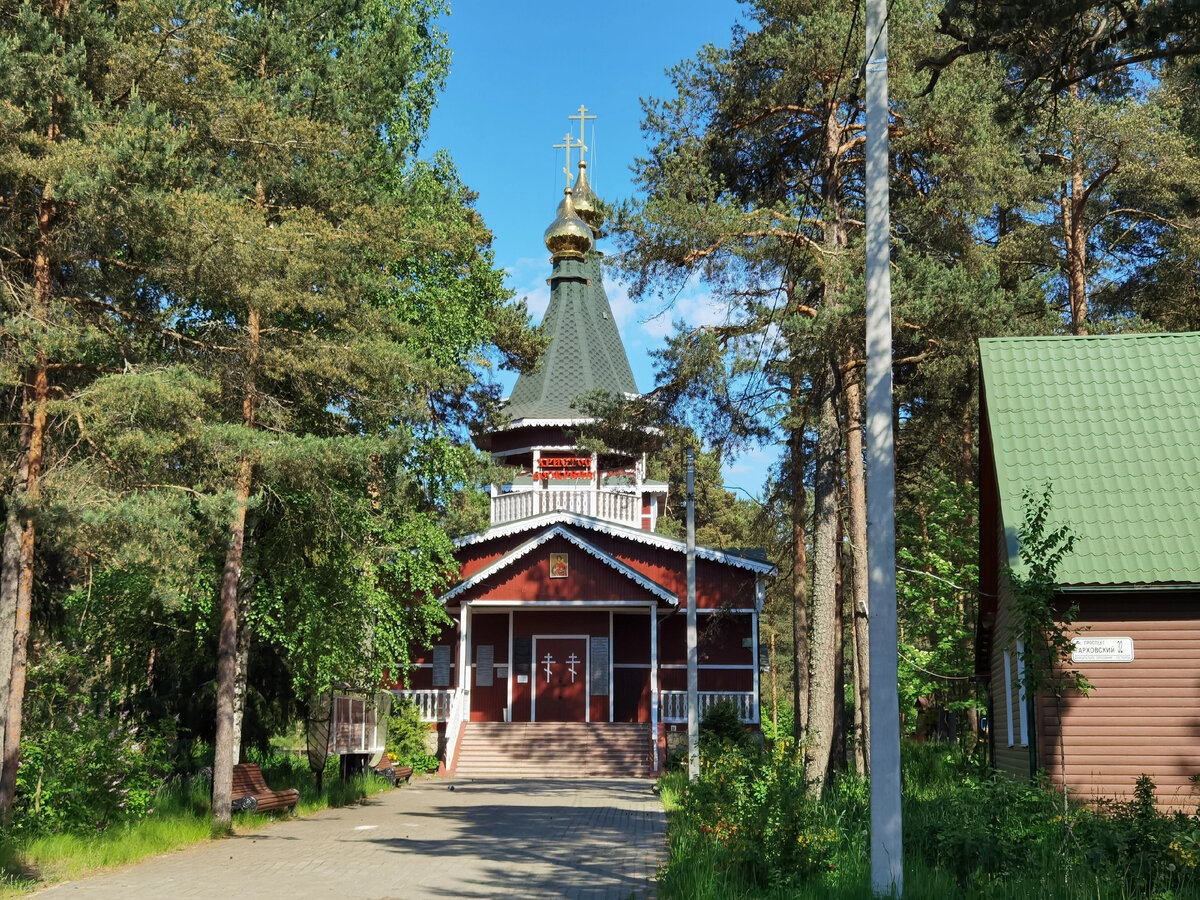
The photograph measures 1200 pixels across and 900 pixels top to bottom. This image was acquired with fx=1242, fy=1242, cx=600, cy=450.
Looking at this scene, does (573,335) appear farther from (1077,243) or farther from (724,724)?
(1077,243)

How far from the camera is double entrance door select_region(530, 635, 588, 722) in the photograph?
32.5 m

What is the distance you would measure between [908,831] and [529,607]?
21447 millimetres

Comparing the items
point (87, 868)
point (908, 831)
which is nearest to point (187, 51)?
point (87, 868)

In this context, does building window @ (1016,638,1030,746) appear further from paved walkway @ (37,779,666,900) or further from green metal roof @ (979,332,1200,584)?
paved walkway @ (37,779,666,900)

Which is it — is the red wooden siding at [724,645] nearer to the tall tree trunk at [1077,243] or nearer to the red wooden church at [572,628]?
the red wooden church at [572,628]

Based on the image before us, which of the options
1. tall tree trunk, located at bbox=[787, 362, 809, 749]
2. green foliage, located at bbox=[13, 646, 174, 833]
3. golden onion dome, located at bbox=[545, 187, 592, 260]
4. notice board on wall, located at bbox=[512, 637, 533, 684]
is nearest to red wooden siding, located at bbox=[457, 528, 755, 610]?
tall tree trunk, located at bbox=[787, 362, 809, 749]

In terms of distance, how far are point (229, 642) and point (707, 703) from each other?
16.5 metres

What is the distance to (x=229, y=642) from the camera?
17.1 metres

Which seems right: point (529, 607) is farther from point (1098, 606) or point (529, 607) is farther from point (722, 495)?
point (722, 495)

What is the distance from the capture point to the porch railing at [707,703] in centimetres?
3106

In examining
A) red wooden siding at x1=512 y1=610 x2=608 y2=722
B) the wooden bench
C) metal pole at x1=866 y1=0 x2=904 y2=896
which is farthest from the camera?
red wooden siding at x1=512 y1=610 x2=608 y2=722

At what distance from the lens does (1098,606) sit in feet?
51.5

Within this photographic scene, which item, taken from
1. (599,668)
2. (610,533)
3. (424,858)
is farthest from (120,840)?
(610,533)

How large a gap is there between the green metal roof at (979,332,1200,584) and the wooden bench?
10748 mm
